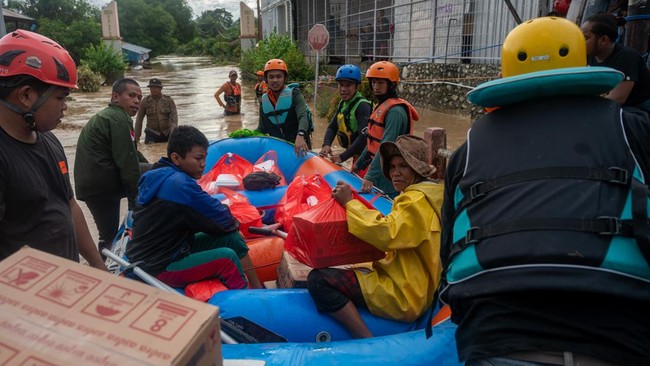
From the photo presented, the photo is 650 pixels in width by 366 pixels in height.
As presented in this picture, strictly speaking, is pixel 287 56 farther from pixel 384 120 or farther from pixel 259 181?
pixel 384 120

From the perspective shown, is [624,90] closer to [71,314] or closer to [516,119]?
[516,119]

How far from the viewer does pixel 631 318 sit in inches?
47.5

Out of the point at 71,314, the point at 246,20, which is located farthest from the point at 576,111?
the point at 246,20

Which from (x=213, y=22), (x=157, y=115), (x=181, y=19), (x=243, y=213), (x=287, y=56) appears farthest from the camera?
(x=213, y=22)

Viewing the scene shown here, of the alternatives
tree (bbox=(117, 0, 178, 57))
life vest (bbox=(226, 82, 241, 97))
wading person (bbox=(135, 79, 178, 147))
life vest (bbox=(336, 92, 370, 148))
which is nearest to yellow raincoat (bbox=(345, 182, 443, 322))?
life vest (bbox=(336, 92, 370, 148))

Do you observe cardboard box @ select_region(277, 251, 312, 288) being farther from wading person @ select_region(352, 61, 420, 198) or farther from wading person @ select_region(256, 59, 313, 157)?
wading person @ select_region(256, 59, 313, 157)

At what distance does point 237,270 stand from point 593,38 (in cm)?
323

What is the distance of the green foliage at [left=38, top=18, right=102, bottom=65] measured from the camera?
3825 centimetres

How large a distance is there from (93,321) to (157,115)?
9239 millimetres

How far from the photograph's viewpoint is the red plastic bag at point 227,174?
5.07 metres

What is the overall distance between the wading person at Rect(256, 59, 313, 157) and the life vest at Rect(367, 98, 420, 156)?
44.8 inches

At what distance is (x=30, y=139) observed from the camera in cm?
206

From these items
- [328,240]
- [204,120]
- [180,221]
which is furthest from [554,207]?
[204,120]

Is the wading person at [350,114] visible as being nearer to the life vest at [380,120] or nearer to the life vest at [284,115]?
the life vest at [380,120]
